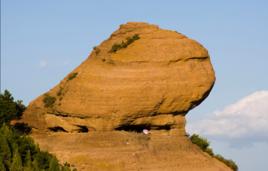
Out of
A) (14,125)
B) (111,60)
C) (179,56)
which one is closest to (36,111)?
(14,125)

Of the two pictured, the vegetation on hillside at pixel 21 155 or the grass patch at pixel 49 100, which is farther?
the grass patch at pixel 49 100

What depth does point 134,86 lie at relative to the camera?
51.3 m

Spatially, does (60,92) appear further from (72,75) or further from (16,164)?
(16,164)

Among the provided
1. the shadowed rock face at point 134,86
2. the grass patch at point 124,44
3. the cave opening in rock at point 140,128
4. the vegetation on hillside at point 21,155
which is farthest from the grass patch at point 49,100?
the cave opening in rock at point 140,128

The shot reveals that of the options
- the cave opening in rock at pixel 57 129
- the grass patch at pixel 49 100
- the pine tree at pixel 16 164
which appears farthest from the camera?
the grass patch at pixel 49 100

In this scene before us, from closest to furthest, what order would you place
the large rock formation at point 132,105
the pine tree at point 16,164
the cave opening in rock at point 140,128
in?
the pine tree at point 16,164 → the large rock formation at point 132,105 → the cave opening in rock at point 140,128

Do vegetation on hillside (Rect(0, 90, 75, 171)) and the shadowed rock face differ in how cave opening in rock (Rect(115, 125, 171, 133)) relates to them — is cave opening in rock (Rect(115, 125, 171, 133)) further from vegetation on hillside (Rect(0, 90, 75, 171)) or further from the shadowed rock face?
vegetation on hillside (Rect(0, 90, 75, 171))

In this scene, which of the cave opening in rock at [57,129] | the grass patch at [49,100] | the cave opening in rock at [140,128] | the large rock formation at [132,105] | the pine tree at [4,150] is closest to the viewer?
the pine tree at [4,150]

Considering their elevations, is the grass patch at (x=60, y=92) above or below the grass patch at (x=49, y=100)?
above

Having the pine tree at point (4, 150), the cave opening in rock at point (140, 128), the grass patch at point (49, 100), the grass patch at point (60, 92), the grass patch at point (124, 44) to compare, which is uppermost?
the grass patch at point (124, 44)

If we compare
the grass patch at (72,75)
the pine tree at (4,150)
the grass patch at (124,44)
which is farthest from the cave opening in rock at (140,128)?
the pine tree at (4,150)

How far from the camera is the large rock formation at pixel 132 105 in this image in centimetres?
5056

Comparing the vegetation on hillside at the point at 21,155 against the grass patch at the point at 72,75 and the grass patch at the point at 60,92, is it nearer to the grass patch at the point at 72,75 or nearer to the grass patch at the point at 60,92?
the grass patch at the point at 60,92

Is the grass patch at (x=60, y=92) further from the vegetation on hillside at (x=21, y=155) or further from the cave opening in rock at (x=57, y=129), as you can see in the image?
the vegetation on hillside at (x=21, y=155)
